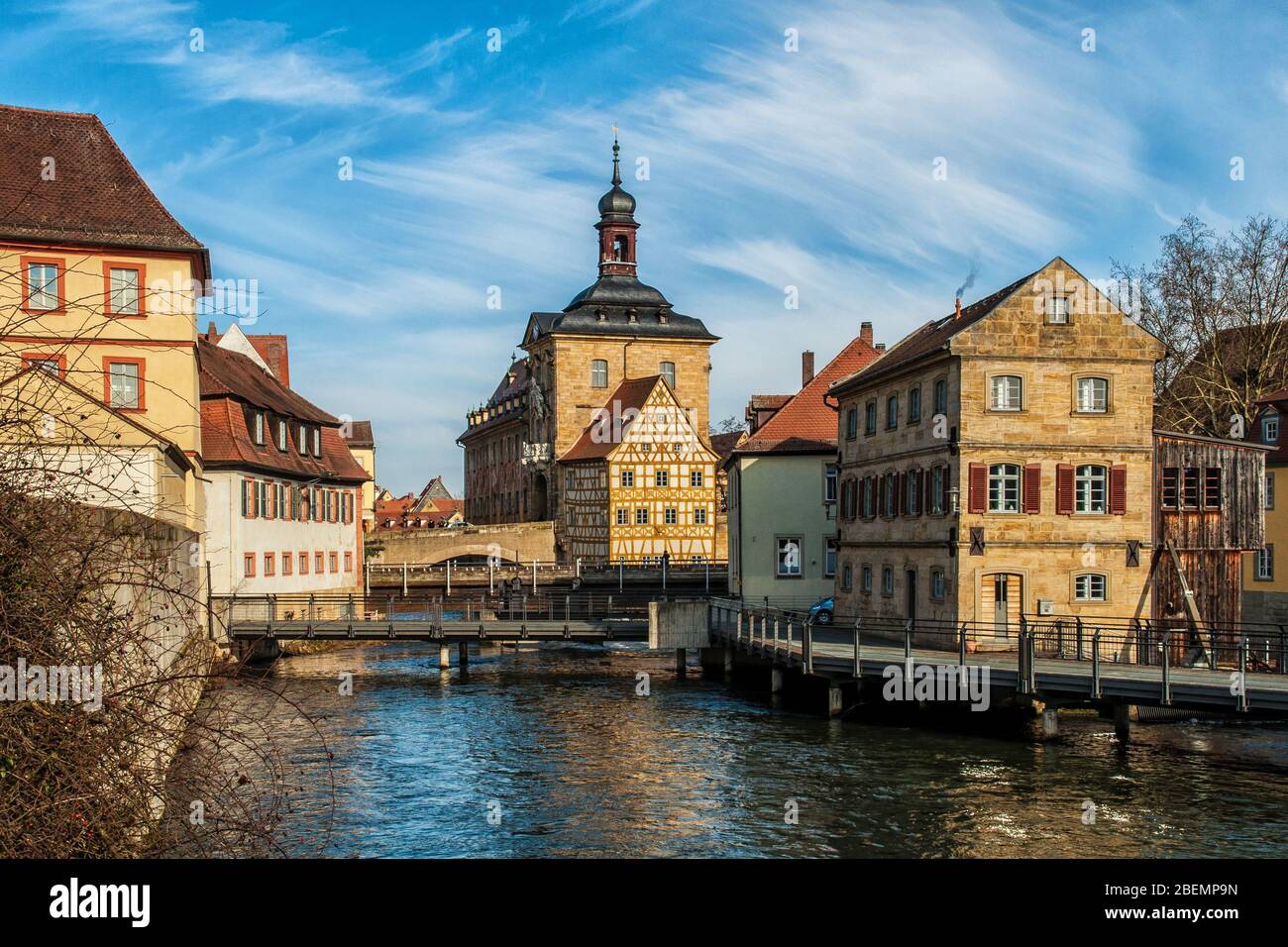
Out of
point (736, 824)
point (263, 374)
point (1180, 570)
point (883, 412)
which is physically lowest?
point (736, 824)

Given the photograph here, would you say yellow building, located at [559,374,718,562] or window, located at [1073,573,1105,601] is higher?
yellow building, located at [559,374,718,562]

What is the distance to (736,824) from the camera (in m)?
18.6

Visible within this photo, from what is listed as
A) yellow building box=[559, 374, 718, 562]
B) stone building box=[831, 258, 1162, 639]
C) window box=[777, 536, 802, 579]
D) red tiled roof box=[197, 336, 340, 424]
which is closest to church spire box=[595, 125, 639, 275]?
yellow building box=[559, 374, 718, 562]

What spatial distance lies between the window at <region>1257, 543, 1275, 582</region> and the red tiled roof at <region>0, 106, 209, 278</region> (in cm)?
3718

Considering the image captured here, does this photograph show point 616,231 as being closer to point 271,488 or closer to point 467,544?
point 467,544

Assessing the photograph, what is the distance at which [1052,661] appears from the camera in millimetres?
27219

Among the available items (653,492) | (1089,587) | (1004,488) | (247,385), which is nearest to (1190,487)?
(1089,587)

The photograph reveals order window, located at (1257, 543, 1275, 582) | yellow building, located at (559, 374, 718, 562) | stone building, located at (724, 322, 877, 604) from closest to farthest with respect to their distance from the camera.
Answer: stone building, located at (724, 322, 877, 604), window, located at (1257, 543, 1275, 582), yellow building, located at (559, 374, 718, 562)

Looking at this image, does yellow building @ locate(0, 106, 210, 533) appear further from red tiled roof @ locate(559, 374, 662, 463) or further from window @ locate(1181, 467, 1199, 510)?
red tiled roof @ locate(559, 374, 662, 463)

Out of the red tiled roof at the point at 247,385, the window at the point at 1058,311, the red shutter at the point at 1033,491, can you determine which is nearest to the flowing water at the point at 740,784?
the red shutter at the point at 1033,491

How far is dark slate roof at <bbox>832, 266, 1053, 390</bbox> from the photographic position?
105 ft
